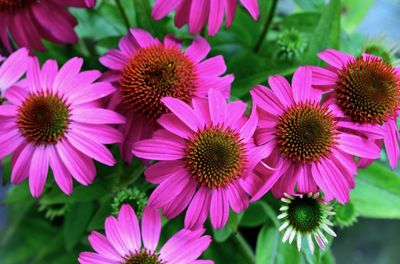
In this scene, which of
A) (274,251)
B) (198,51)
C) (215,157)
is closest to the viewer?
(215,157)

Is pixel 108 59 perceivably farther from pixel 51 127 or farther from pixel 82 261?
pixel 82 261

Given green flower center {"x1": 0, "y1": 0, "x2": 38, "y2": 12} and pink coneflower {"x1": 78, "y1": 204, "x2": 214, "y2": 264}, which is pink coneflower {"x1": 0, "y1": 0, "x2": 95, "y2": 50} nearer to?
green flower center {"x1": 0, "y1": 0, "x2": 38, "y2": 12}

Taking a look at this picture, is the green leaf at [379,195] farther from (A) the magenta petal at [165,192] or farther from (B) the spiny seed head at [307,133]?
(A) the magenta petal at [165,192]

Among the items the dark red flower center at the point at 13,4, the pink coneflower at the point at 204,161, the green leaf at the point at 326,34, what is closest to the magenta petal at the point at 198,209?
the pink coneflower at the point at 204,161

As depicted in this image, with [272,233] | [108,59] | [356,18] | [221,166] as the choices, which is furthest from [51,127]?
[356,18]

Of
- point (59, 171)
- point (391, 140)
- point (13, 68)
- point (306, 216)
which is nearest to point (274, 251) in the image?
point (306, 216)

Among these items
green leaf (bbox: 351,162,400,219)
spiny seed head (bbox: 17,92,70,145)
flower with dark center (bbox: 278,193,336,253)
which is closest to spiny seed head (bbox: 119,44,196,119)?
spiny seed head (bbox: 17,92,70,145)

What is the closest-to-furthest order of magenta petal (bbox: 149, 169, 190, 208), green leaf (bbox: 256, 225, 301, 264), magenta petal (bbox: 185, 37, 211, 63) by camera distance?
magenta petal (bbox: 149, 169, 190, 208) < magenta petal (bbox: 185, 37, 211, 63) < green leaf (bbox: 256, 225, 301, 264)

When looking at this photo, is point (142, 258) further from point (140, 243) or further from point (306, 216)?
point (306, 216)
